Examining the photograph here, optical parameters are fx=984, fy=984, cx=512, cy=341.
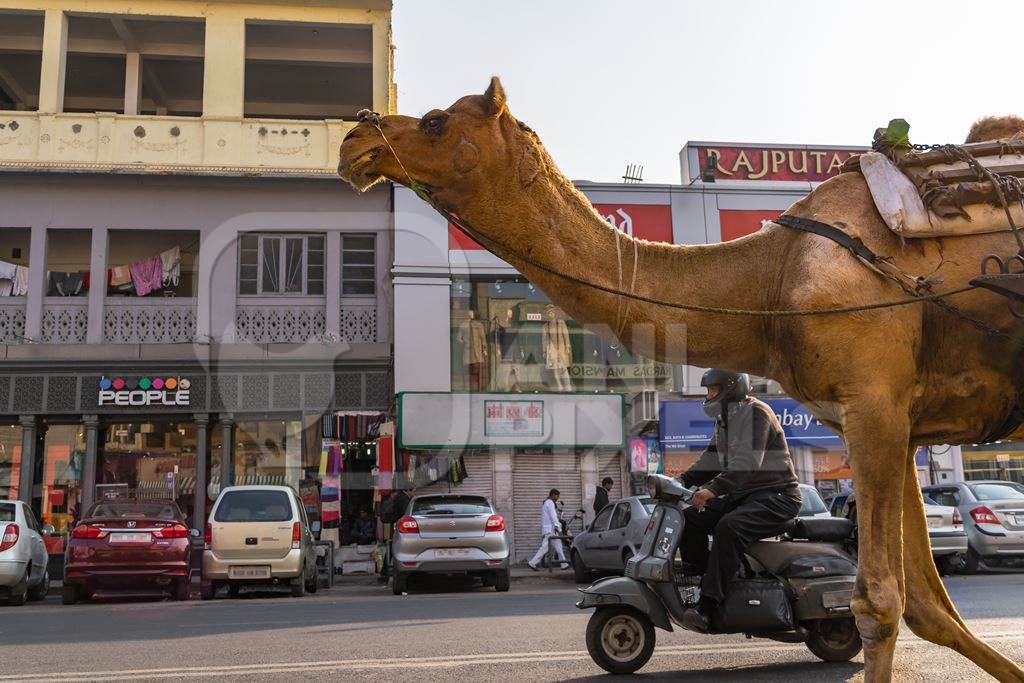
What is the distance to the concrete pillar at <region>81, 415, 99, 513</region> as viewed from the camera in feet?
73.8

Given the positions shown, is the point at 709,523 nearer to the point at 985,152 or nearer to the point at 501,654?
the point at 501,654

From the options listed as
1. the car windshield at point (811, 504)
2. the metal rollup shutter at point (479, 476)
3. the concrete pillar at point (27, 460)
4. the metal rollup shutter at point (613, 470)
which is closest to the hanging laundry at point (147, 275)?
the concrete pillar at point (27, 460)

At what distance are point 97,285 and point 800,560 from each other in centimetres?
2061

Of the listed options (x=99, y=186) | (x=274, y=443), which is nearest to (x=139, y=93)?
(x=99, y=186)

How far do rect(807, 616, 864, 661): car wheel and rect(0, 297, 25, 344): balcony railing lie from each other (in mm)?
21283

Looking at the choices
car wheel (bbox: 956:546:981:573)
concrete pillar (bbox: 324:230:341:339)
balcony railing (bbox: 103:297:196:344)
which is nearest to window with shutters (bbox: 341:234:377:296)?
concrete pillar (bbox: 324:230:341:339)

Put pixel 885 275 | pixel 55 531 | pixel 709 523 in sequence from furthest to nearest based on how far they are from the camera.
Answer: pixel 55 531 → pixel 709 523 → pixel 885 275

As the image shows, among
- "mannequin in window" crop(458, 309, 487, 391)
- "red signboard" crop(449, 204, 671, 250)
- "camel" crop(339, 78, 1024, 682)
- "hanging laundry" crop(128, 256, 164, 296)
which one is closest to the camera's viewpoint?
"camel" crop(339, 78, 1024, 682)

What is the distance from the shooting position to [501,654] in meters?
6.96

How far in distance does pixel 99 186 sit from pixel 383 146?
21.5m

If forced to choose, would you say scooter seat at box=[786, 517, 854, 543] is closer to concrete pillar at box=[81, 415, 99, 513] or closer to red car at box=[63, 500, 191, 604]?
red car at box=[63, 500, 191, 604]

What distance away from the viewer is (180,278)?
24.2 meters

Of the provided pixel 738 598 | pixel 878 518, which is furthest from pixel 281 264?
pixel 878 518

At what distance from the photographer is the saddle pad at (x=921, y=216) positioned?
4543mm
